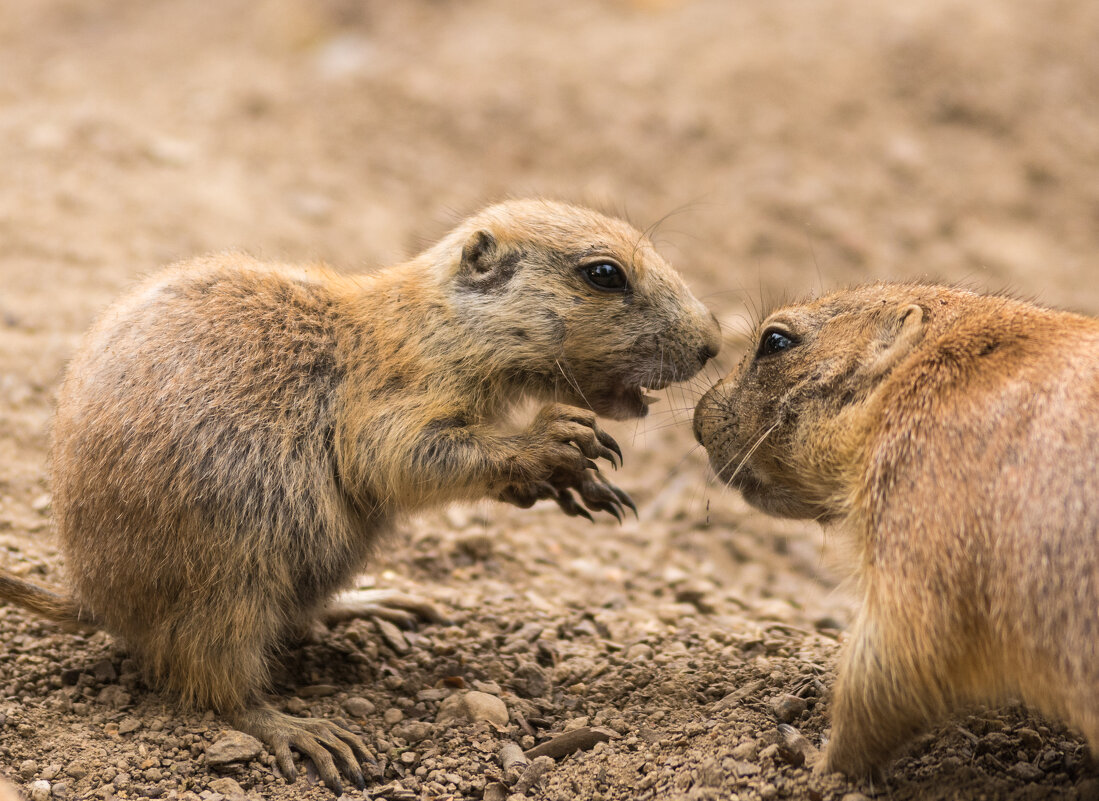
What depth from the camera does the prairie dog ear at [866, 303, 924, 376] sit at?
399 cm

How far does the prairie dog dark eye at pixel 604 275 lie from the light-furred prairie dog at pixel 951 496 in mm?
887

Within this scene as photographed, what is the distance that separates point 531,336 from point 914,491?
1847mm

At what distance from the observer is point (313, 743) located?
4.16 metres

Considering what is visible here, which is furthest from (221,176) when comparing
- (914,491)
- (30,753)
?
(914,491)

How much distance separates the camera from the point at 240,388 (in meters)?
4.36

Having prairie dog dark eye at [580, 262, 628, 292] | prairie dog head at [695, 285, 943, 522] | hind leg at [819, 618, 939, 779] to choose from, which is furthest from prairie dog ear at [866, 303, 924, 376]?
prairie dog dark eye at [580, 262, 628, 292]

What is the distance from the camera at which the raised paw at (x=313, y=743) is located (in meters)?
4.07

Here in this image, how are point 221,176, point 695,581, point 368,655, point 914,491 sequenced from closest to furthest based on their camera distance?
point 914,491, point 368,655, point 695,581, point 221,176

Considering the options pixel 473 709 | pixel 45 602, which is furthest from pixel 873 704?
pixel 45 602

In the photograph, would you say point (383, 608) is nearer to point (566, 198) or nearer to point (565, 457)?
point (565, 457)

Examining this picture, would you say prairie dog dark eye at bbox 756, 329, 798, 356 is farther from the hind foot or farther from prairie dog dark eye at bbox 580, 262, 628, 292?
the hind foot

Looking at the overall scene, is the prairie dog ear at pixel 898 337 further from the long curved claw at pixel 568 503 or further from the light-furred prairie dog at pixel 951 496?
the long curved claw at pixel 568 503

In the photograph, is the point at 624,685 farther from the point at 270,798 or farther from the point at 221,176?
the point at 221,176

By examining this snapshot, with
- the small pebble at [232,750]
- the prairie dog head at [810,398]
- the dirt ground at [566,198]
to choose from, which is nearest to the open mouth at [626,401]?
the prairie dog head at [810,398]
